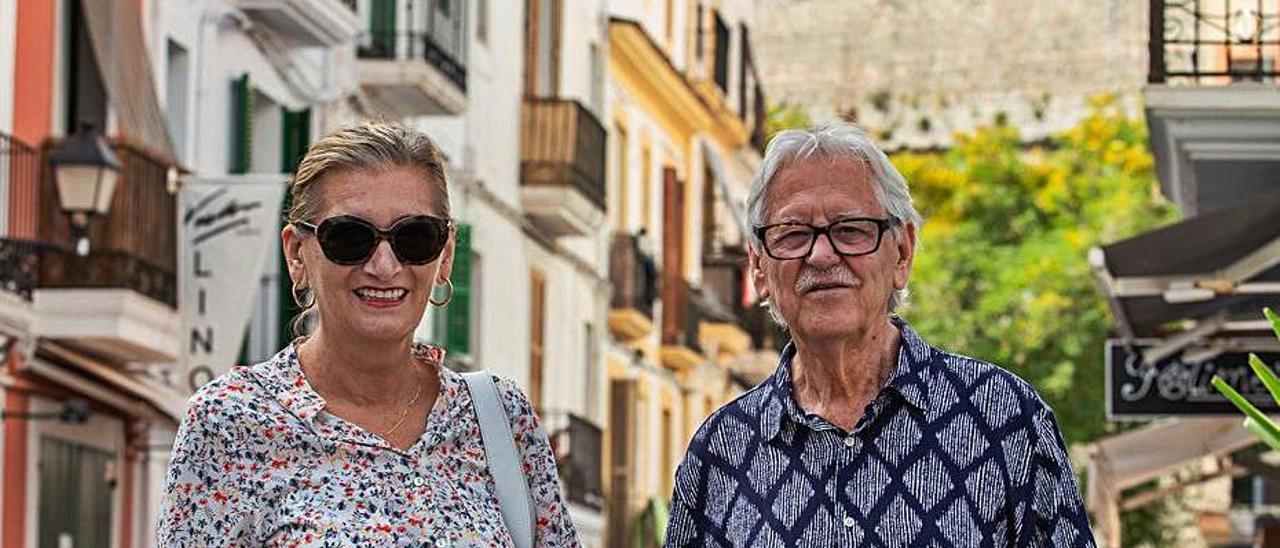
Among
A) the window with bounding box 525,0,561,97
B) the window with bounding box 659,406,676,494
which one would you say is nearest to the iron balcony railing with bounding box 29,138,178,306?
the window with bounding box 525,0,561,97

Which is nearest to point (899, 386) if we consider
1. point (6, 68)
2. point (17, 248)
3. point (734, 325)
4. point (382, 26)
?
point (17, 248)

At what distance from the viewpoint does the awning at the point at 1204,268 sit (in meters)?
13.4

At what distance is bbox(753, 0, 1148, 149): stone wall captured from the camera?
232 feet

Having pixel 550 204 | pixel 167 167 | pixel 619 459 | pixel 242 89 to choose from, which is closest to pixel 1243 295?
pixel 167 167

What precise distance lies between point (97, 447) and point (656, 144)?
2162 centimetres

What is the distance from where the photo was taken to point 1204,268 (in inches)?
544

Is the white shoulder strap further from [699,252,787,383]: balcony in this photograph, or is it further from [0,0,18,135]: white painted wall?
[699,252,787,383]: balcony

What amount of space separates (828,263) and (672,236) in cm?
3897

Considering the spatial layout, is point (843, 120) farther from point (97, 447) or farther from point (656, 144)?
point (656, 144)

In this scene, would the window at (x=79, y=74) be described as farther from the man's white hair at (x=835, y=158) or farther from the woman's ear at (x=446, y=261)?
the woman's ear at (x=446, y=261)

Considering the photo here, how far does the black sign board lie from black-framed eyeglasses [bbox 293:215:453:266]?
9695mm

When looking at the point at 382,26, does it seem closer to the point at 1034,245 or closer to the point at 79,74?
the point at 79,74

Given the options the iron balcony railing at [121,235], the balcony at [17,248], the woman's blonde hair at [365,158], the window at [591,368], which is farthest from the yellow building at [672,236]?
the woman's blonde hair at [365,158]

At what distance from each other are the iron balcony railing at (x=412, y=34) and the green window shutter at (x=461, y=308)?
1747 millimetres
